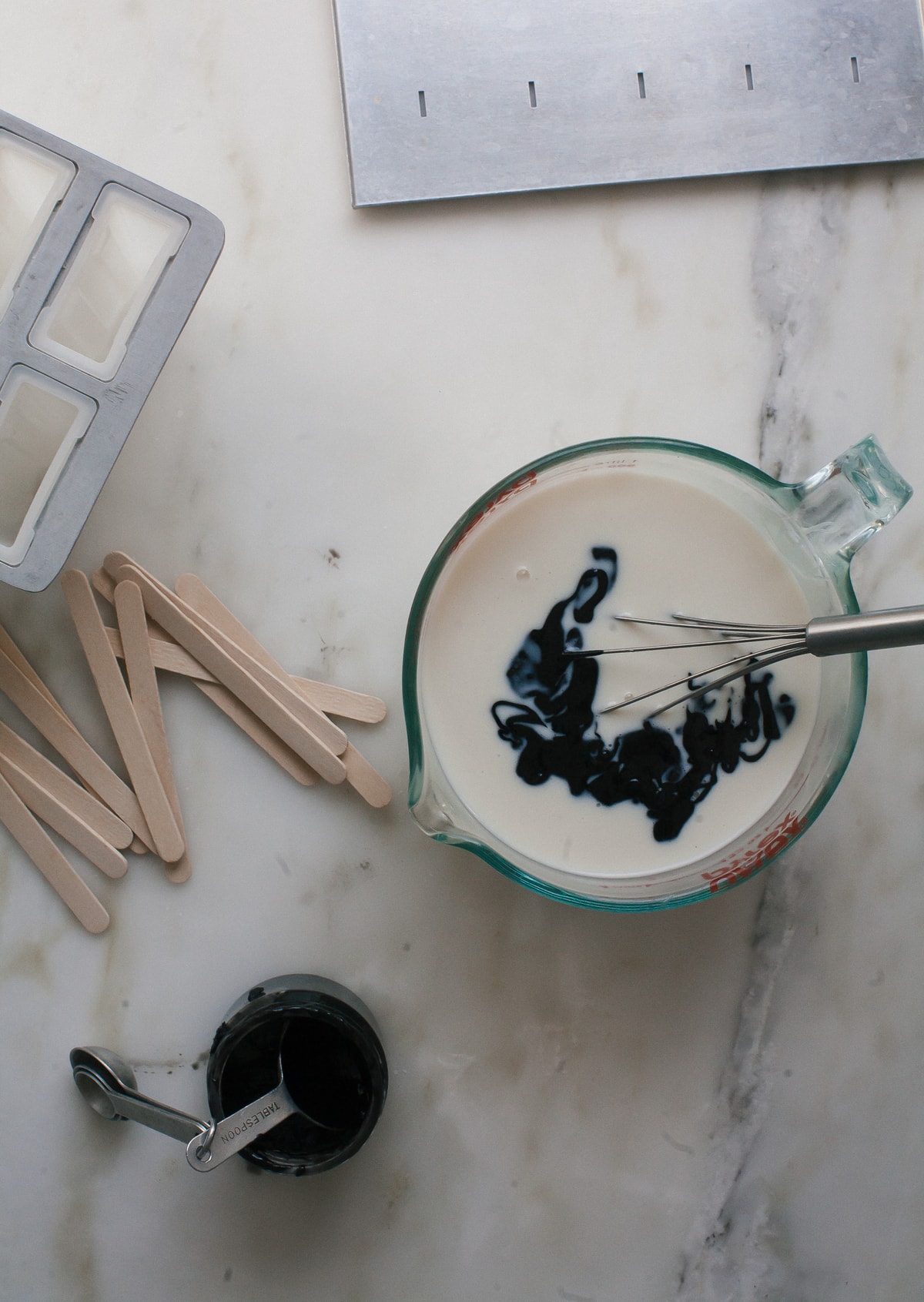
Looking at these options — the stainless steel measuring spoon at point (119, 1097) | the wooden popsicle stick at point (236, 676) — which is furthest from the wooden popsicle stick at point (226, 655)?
the stainless steel measuring spoon at point (119, 1097)

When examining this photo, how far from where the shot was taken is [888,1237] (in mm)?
647

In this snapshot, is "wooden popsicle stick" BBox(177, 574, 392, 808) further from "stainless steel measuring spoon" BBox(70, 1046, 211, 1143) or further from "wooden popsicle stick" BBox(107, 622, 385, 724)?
"stainless steel measuring spoon" BBox(70, 1046, 211, 1143)

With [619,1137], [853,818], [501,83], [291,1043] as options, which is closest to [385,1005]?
[291,1043]

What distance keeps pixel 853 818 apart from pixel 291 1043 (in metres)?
0.39

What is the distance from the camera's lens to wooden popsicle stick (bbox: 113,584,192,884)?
604 mm

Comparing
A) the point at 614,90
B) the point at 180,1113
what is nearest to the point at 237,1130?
the point at 180,1113

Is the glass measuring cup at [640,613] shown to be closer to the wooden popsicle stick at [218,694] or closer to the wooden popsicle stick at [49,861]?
the wooden popsicle stick at [218,694]

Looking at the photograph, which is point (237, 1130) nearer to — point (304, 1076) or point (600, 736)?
point (304, 1076)

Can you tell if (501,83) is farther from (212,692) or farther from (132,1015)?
A: (132,1015)

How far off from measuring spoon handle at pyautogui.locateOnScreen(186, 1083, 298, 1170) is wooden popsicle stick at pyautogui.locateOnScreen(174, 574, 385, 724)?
0.77 ft

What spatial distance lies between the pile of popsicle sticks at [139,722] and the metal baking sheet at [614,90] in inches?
11.7

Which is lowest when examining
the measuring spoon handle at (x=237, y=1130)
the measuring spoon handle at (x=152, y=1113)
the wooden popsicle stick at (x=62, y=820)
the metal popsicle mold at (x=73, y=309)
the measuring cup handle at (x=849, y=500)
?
the measuring spoon handle at (x=237, y=1130)

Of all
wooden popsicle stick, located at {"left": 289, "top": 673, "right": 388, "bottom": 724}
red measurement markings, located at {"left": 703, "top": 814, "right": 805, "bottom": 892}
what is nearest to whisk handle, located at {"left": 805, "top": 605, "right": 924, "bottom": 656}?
red measurement markings, located at {"left": 703, "top": 814, "right": 805, "bottom": 892}

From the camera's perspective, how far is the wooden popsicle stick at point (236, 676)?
0.60 metres
